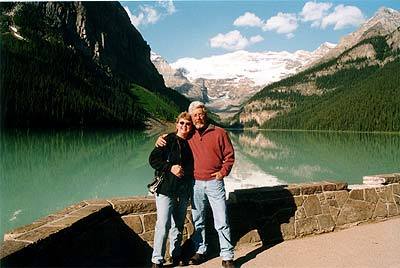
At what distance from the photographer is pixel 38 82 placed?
11944 centimetres

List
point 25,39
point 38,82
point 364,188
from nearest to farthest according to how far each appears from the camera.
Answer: point 364,188
point 38,82
point 25,39

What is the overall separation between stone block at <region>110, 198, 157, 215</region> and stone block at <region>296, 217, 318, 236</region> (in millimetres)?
3404

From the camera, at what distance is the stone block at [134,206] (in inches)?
296

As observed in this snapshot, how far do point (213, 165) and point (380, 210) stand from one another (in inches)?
219

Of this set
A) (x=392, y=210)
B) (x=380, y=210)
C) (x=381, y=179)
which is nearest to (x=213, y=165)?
(x=380, y=210)

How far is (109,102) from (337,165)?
411ft

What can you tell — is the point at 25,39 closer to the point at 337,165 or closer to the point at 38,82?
the point at 38,82

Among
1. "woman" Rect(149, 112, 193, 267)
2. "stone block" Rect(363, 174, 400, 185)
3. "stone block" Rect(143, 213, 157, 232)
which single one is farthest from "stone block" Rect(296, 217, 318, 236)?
"stone block" Rect(143, 213, 157, 232)

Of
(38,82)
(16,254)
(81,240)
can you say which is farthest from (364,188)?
(38,82)

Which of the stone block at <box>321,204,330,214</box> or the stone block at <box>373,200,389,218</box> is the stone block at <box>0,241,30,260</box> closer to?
the stone block at <box>321,204,330,214</box>

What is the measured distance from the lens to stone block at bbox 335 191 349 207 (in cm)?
1005

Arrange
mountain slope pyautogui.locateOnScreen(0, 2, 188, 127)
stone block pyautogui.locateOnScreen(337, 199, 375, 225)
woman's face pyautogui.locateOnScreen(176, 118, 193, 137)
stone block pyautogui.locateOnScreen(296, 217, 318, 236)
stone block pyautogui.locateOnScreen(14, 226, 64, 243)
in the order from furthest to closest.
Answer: mountain slope pyautogui.locateOnScreen(0, 2, 188, 127) → stone block pyautogui.locateOnScreen(337, 199, 375, 225) → stone block pyautogui.locateOnScreen(296, 217, 318, 236) → woman's face pyautogui.locateOnScreen(176, 118, 193, 137) → stone block pyautogui.locateOnScreen(14, 226, 64, 243)

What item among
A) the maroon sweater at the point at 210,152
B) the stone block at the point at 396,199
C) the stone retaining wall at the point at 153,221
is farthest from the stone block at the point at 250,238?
the stone block at the point at 396,199

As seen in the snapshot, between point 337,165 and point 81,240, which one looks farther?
point 337,165
